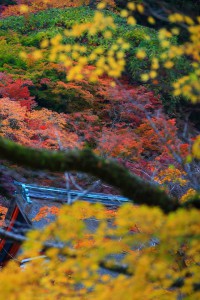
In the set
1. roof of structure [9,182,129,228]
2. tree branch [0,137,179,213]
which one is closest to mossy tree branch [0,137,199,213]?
tree branch [0,137,179,213]

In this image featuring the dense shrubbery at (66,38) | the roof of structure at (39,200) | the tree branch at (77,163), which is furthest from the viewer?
the dense shrubbery at (66,38)

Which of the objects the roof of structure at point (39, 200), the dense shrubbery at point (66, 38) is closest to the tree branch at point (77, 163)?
the roof of structure at point (39, 200)

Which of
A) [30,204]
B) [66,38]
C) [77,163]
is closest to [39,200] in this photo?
[30,204]

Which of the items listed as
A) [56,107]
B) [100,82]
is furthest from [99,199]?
[56,107]

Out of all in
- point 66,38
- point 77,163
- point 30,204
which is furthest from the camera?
point 66,38

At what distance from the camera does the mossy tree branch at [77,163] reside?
3.43 metres

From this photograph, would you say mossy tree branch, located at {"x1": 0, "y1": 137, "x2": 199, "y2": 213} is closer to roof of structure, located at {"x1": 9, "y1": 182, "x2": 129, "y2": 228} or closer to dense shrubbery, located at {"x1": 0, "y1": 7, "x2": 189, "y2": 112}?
roof of structure, located at {"x1": 9, "y1": 182, "x2": 129, "y2": 228}

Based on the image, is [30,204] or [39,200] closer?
[30,204]

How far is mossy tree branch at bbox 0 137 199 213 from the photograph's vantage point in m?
3.43

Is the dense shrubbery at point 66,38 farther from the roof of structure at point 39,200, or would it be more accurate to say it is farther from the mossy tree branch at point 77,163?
the mossy tree branch at point 77,163

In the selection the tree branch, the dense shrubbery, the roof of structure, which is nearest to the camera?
the tree branch

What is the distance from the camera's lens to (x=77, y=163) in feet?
11.4

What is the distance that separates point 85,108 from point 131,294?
Result: 14.2m

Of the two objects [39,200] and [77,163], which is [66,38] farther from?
[77,163]
